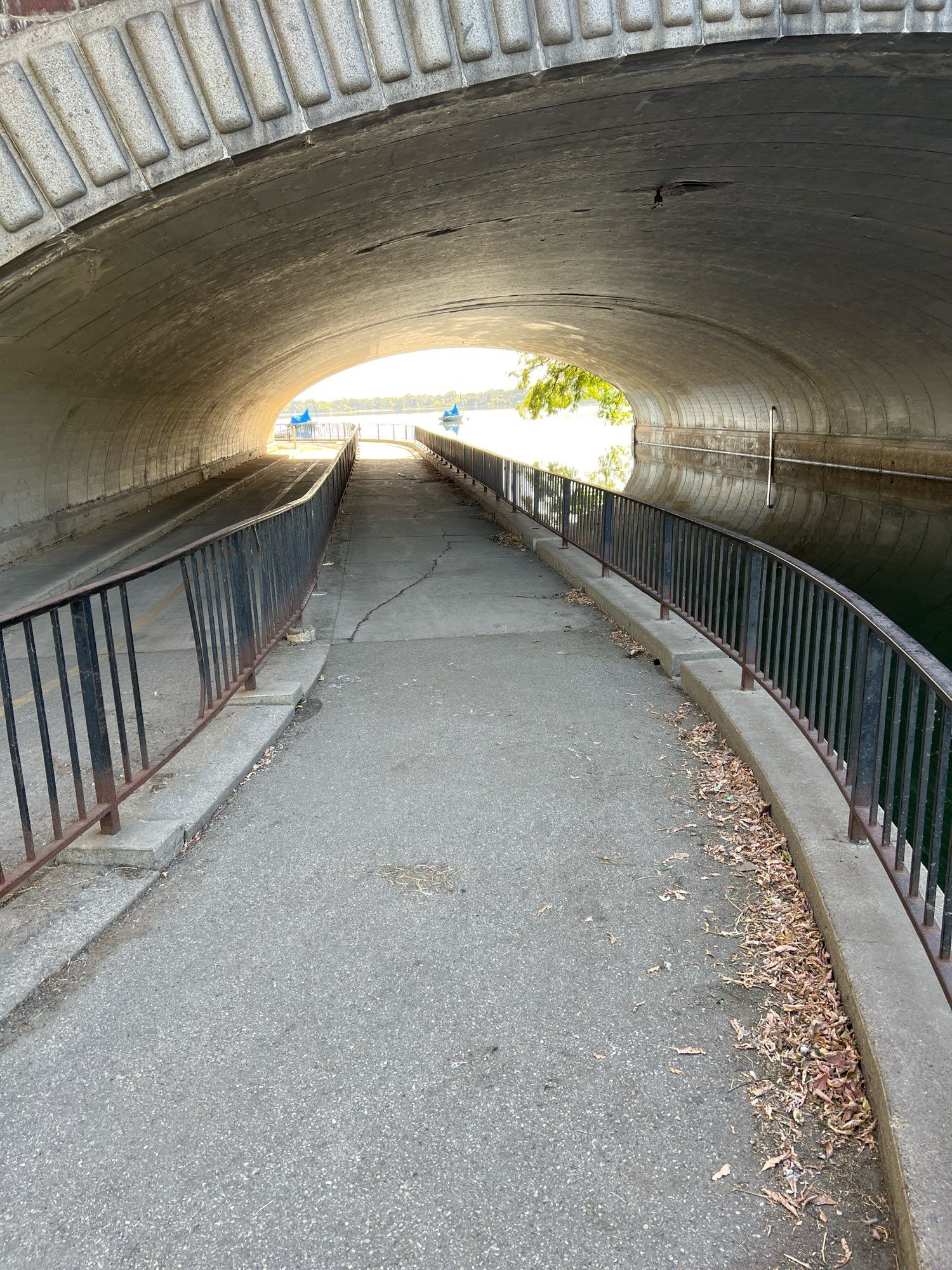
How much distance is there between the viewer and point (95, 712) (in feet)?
13.7

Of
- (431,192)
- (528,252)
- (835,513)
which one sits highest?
(528,252)

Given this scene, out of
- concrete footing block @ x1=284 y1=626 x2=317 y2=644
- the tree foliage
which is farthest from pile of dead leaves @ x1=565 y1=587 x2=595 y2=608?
the tree foliage

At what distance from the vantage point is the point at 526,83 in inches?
322

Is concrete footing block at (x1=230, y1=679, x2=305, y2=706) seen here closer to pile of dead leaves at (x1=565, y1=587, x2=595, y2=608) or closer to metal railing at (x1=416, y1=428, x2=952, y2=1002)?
metal railing at (x1=416, y1=428, x2=952, y2=1002)

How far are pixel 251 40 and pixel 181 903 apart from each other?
670 centimetres

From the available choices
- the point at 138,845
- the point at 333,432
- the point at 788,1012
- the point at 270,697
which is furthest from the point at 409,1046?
the point at 333,432

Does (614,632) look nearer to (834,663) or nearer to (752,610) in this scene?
(752,610)

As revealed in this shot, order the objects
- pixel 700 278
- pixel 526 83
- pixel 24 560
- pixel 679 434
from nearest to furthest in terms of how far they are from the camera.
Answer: pixel 526 83 → pixel 24 560 → pixel 700 278 → pixel 679 434

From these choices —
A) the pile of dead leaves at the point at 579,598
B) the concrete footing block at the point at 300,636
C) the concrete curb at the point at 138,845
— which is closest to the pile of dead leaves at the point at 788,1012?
the concrete curb at the point at 138,845

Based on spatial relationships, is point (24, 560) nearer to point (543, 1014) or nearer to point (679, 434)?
point (543, 1014)

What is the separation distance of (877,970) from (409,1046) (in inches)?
62.5

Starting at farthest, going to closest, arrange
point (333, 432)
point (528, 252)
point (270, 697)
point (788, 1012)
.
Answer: point (333, 432) < point (528, 252) < point (270, 697) < point (788, 1012)

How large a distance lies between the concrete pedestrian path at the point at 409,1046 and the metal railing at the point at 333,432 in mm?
60495

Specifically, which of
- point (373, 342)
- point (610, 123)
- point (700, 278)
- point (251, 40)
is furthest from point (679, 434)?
point (251, 40)
